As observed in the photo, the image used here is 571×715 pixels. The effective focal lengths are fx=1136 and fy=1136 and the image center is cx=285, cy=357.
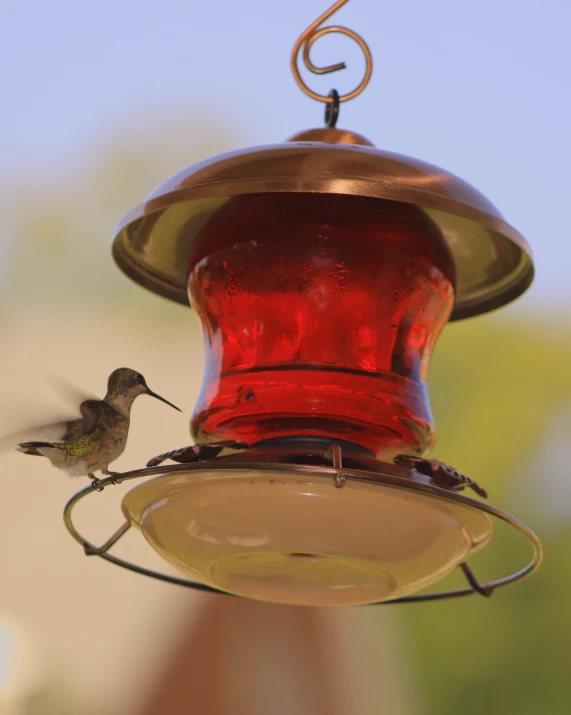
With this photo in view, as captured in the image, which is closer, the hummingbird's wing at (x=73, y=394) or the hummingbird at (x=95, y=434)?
the hummingbird at (x=95, y=434)

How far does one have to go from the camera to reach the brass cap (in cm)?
215

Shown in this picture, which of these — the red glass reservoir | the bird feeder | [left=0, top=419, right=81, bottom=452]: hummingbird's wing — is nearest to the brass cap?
the bird feeder

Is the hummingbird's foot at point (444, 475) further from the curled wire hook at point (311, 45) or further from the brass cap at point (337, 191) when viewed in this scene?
the curled wire hook at point (311, 45)

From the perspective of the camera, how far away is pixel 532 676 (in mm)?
11297

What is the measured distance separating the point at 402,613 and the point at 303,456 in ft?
33.5

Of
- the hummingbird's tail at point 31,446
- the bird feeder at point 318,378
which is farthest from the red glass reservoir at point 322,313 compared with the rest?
the hummingbird's tail at point 31,446

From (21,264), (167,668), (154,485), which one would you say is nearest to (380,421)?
(154,485)

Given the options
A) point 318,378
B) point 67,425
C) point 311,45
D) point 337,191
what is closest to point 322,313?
point 318,378

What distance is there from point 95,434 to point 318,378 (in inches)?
28.5

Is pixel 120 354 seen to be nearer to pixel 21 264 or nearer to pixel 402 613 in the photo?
pixel 21 264

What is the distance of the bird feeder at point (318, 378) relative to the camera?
2.14m

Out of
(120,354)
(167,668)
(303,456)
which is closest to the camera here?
(303,456)

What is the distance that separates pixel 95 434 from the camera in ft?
9.37

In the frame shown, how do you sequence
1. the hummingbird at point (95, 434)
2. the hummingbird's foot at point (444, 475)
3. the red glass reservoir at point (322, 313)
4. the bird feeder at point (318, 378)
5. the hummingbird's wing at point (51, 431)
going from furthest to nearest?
the hummingbird's wing at point (51, 431)
the hummingbird at point (95, 434)
the red glass reservoir at point (322, 313)
the hummingbird's foot at point (444, 475)
the bird feeder at point (318, 378)
